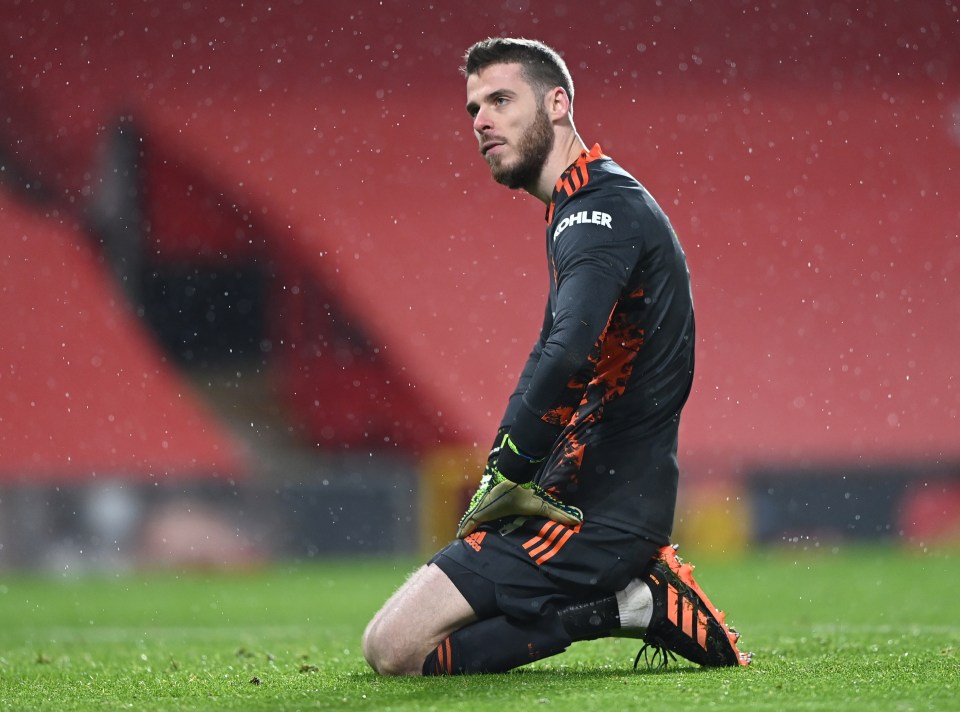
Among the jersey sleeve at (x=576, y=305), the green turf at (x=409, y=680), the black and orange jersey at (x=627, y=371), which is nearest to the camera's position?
the green turf at (x=409, y=680)

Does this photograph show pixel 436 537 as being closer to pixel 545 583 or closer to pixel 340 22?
pixel 340 22

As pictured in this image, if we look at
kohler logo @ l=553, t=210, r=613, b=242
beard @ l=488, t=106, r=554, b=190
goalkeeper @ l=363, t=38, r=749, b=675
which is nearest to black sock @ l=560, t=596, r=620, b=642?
goalkeeper @ l=363, t=38, r=749, b=675

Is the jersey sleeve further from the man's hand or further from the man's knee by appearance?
the man's knee

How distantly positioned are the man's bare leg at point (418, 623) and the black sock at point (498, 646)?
0.03 meters

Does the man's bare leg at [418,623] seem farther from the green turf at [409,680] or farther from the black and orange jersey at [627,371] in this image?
the black and orange jersey at [627,371]

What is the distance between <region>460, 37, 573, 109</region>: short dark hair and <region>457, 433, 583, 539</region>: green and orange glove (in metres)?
0.95

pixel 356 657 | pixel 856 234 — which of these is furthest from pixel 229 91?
pixel 356 657

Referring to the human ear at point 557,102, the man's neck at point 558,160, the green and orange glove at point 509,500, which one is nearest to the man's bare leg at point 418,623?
the green and orange glove at point 509,500

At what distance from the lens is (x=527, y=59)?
3.46m

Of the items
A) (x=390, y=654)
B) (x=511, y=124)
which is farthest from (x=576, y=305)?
(x=390, y=654)

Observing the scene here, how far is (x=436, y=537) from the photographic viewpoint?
1081 centimetres

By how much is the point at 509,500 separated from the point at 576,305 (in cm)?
52

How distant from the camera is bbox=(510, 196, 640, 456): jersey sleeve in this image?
305 centimetres

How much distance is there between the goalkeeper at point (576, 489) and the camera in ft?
10.9
